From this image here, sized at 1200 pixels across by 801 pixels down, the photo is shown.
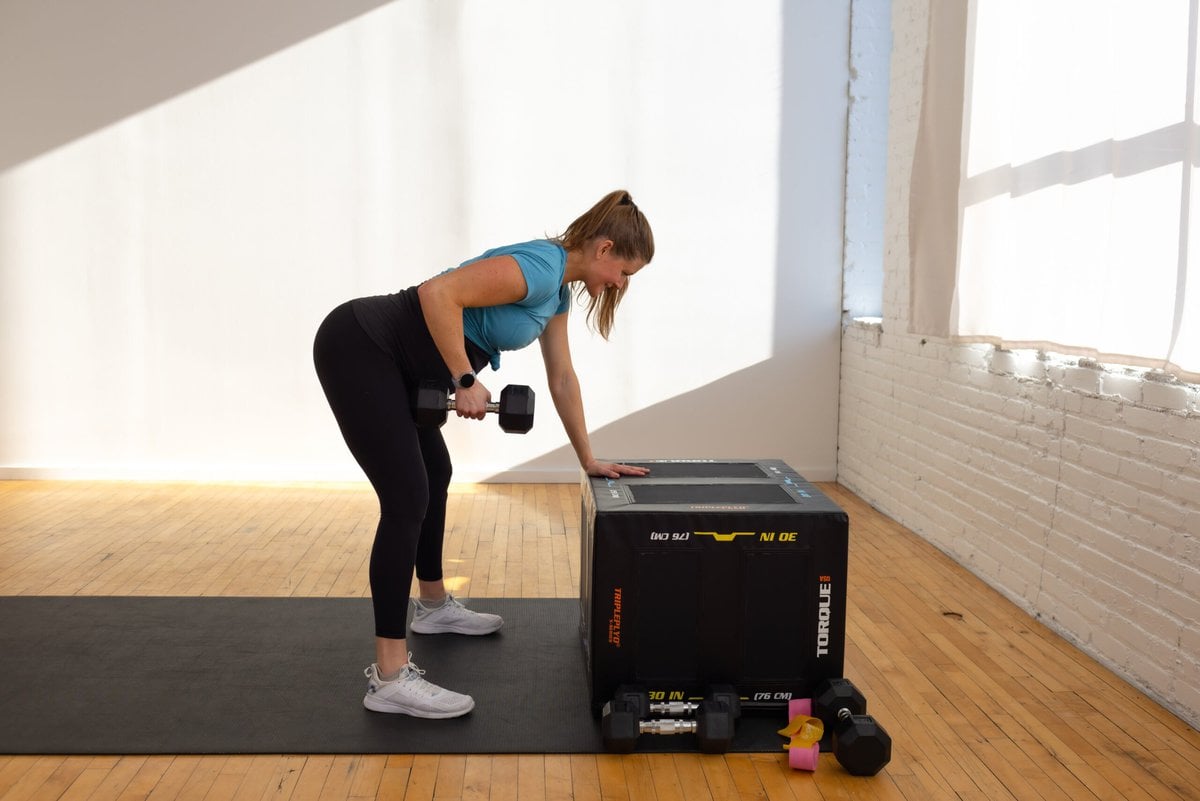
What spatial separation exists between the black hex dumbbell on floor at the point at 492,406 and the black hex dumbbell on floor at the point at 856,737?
87cm

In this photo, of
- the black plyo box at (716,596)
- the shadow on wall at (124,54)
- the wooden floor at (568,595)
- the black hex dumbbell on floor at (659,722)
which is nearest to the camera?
Result: the wooden floor at (568,595)

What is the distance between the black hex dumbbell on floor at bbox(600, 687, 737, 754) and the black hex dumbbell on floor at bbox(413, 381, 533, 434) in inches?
→ 23.8

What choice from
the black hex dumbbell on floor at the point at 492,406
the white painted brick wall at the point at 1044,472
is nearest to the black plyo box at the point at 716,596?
the black hex dumbbell on floor at the point at 492,406

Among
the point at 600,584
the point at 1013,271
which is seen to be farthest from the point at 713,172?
the point at 600,584

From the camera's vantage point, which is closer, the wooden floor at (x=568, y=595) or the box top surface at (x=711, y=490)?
the wooden floor at (x=568, y=595)

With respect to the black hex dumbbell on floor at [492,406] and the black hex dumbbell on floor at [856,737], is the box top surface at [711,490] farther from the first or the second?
the black hex dumbbell on floor at [856,737]

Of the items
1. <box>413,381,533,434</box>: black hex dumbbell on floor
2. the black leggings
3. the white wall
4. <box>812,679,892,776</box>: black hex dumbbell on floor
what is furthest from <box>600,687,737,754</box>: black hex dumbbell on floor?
the white wall

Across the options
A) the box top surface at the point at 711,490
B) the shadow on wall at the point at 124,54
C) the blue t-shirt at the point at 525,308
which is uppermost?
the shadow on wall at the point at 124,54

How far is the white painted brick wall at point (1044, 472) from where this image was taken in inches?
101

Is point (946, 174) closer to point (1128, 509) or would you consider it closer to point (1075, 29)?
point (1075, 29)

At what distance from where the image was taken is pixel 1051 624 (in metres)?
3.14

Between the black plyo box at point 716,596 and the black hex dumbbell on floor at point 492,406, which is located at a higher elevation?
the black hex dumbbell on floor at point 492,406

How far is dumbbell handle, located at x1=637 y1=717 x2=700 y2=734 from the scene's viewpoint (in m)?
2.31

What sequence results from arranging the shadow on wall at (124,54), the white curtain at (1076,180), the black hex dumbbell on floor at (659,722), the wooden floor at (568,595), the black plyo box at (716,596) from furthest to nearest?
the shadow on wall at (124,54) < the white curtain at (1076,180) < the black plyo box at (716,596) < the black hex dumbbell on floor at (659,722) < the wooden floor at (568,595)
